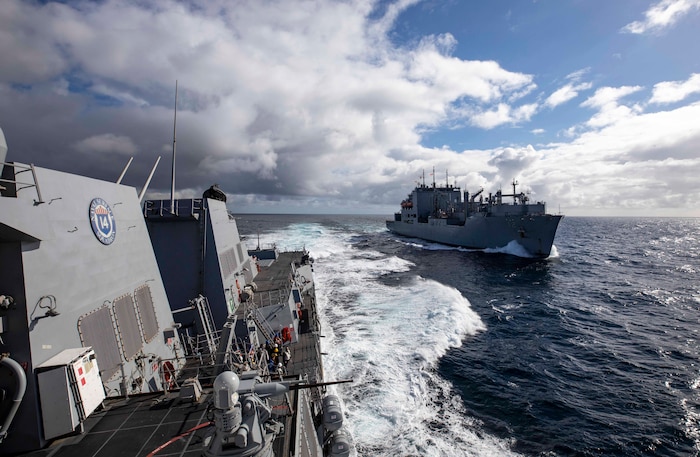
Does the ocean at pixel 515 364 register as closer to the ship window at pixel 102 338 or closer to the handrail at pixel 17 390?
the ship window at pixel 102 338

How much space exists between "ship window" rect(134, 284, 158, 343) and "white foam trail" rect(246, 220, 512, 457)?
797cm

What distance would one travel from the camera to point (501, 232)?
56.8 m

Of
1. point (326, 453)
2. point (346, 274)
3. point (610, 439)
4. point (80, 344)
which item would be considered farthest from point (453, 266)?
point (80, 344)

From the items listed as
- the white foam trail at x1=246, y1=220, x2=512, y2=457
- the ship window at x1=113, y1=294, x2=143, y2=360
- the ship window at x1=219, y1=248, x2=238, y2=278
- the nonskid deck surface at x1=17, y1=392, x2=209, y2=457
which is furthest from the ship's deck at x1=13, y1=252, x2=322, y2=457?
the ship window at x1=219, y1=248, x2=238, y2=278

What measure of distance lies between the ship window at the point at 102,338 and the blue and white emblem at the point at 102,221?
5.80ft

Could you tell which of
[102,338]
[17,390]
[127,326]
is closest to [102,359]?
[102,338]

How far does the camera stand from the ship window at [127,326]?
832 centimetres

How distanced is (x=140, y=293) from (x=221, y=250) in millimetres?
6199

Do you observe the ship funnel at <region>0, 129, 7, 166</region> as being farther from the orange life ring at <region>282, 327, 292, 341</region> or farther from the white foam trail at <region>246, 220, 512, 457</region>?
the white foam trail at <region>246, 220, 512, 457</region>

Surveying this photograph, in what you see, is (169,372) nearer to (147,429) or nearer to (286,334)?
(147,429)

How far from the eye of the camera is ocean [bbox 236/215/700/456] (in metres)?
12.2

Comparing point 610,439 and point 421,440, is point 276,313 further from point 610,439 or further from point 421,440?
point 610,439

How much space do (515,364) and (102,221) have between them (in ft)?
65.6

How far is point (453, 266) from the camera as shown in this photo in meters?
47.2
